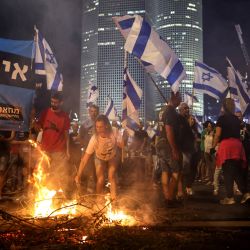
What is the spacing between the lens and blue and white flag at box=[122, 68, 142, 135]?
14055 millimetres

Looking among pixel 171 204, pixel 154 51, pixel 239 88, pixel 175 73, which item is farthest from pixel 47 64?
pixel 171 204

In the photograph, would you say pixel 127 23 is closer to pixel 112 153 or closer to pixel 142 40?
pixel 142 40

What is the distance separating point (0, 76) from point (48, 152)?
176cm

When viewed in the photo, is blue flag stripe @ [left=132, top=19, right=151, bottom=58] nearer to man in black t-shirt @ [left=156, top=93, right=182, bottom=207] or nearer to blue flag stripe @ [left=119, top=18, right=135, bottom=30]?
blue flag stripe @ [left=119, top=18, right=135, bottom=30]

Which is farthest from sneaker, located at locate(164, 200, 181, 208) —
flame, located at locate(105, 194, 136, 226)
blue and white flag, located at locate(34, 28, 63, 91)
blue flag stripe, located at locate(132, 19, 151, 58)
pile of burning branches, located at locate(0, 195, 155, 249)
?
blue and white flag, located at locate(34, 28, 63, 91)

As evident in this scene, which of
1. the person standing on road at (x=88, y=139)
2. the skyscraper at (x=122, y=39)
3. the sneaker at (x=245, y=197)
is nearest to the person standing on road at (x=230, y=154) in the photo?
the sneaker at (x=245, y=197)

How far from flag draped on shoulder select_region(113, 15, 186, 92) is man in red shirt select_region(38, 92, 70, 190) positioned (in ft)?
10.9

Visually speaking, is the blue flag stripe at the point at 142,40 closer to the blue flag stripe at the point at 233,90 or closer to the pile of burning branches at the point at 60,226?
the pile of burning branches at the point at 60,226

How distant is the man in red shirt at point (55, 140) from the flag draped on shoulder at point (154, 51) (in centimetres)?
332

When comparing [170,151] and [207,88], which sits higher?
[207,88]

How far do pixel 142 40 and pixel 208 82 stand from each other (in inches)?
219

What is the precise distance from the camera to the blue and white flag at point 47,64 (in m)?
12.8

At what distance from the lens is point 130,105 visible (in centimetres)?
1412

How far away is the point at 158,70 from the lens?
10.4m
